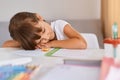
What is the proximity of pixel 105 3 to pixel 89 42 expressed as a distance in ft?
2.02

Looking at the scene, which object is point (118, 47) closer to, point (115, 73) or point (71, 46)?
point (115, 73)

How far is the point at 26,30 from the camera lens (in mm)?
1015

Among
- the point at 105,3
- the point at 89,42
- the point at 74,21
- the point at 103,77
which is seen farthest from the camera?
the point at 74,21

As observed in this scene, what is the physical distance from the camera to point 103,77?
0.52 m

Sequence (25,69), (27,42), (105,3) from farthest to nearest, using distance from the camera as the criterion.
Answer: (105,3), (27,42), (25,69)

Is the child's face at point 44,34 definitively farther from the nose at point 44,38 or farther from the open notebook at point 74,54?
the open notebook at point 74,54

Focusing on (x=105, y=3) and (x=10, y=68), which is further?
(x=105, y=3)

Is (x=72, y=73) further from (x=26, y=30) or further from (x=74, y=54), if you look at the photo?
(x=26, y=30)

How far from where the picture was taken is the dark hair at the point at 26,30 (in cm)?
101

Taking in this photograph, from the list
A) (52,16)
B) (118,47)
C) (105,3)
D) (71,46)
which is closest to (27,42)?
(71,46)

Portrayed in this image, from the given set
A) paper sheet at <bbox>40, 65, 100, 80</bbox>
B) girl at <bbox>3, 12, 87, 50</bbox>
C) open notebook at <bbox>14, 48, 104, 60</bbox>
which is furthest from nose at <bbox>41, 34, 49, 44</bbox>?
paper sheet at <bbox>40, 65, 100, 80</bbox>

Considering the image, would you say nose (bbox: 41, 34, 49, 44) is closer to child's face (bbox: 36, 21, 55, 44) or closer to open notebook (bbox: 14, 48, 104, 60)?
child's face (bbox: 36, 21, 55, 44)

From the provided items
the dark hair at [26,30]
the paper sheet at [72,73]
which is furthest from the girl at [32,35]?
the paper sheet at [72,73]

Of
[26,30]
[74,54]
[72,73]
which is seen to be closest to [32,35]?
[26,30]
